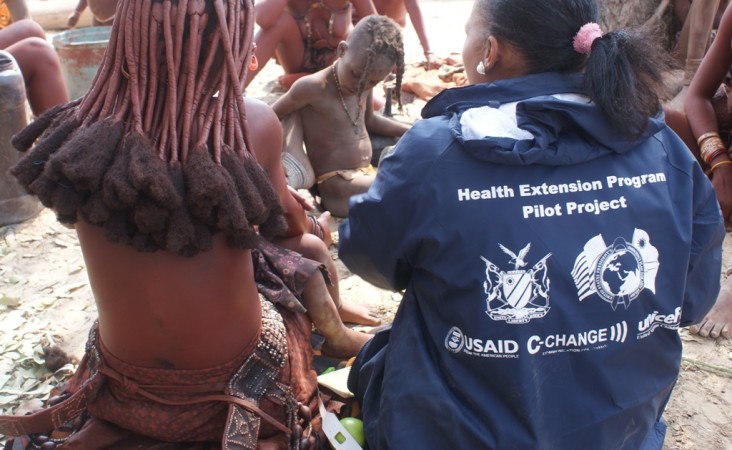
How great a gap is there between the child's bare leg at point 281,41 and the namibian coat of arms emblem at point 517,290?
4.03 meters

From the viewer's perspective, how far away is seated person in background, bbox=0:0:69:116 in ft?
12.9

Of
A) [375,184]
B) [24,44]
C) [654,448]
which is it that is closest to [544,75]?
[375,184]

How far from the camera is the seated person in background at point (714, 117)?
12.7 ft

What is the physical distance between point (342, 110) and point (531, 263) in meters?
2.71

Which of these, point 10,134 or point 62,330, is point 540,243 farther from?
point 10,134

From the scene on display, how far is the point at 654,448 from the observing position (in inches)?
78.7

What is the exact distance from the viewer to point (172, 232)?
152 centimetres

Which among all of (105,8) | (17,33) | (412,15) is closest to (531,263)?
(105,8)

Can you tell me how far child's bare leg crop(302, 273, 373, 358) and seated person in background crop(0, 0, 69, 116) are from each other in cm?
258

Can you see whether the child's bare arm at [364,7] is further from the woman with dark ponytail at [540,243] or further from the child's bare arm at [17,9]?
the woman with dark ponytail at [540,243]

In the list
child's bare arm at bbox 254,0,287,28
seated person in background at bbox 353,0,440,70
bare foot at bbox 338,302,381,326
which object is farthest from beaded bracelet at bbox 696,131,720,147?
child's bare arm at bbox 254,0,287,28

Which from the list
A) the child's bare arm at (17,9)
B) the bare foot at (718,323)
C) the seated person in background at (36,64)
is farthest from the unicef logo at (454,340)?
the child's bare arm at (17,9)

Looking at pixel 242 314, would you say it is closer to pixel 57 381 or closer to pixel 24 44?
pixel 57 381

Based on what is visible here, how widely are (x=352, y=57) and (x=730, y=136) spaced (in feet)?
→ 7.70
